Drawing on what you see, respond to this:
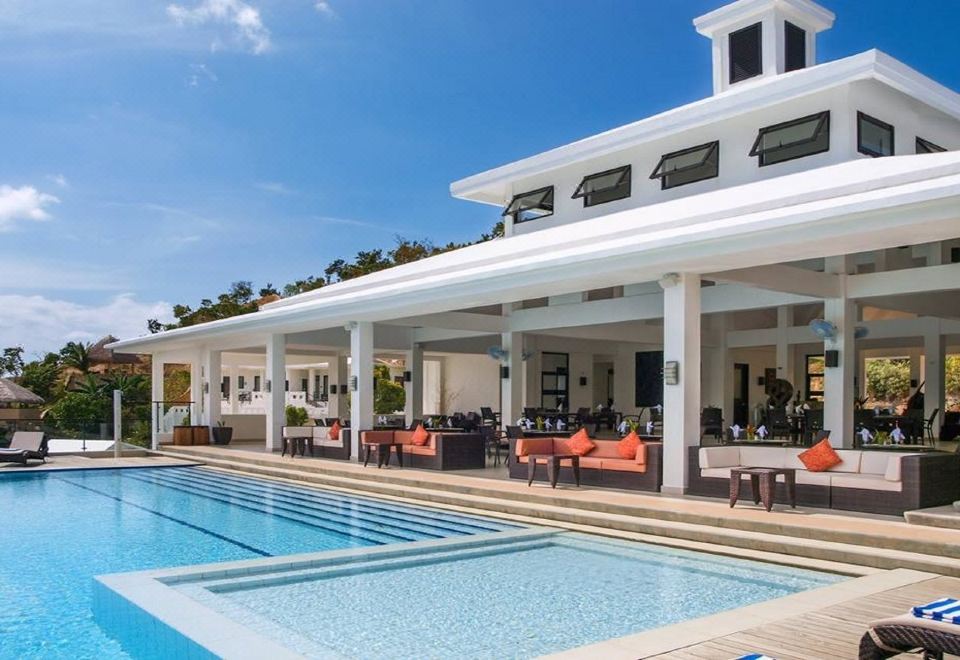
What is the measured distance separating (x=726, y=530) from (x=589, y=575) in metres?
1.79

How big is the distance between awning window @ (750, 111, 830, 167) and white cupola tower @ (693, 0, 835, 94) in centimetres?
352

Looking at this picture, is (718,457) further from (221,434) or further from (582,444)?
(221,434)

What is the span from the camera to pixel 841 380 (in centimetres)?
1324

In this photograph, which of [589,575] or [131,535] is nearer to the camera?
[589,575]

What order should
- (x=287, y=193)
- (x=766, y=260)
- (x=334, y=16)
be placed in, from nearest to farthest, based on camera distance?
1. (x=766, y=260)
2. (x=334, y=16)
3. (x=287, y=193)

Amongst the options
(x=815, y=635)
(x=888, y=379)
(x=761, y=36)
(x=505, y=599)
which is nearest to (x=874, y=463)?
(x=505, y=599)

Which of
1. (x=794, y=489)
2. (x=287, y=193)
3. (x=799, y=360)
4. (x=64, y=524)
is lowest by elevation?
(x=64, y=524)

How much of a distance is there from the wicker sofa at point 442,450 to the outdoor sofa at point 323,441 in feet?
4.58

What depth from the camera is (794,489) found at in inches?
360

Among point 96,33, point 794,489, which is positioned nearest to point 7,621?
point 794,489

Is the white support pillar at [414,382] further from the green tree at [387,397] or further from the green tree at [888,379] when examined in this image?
the green tree at [888,379]

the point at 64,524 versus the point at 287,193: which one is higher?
the point at 287,193

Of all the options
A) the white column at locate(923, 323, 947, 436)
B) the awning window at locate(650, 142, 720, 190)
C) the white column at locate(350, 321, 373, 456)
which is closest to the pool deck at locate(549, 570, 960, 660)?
the awning window at locate(650, 142, 720, 190)

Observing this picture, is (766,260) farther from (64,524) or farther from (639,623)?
(64,524)
